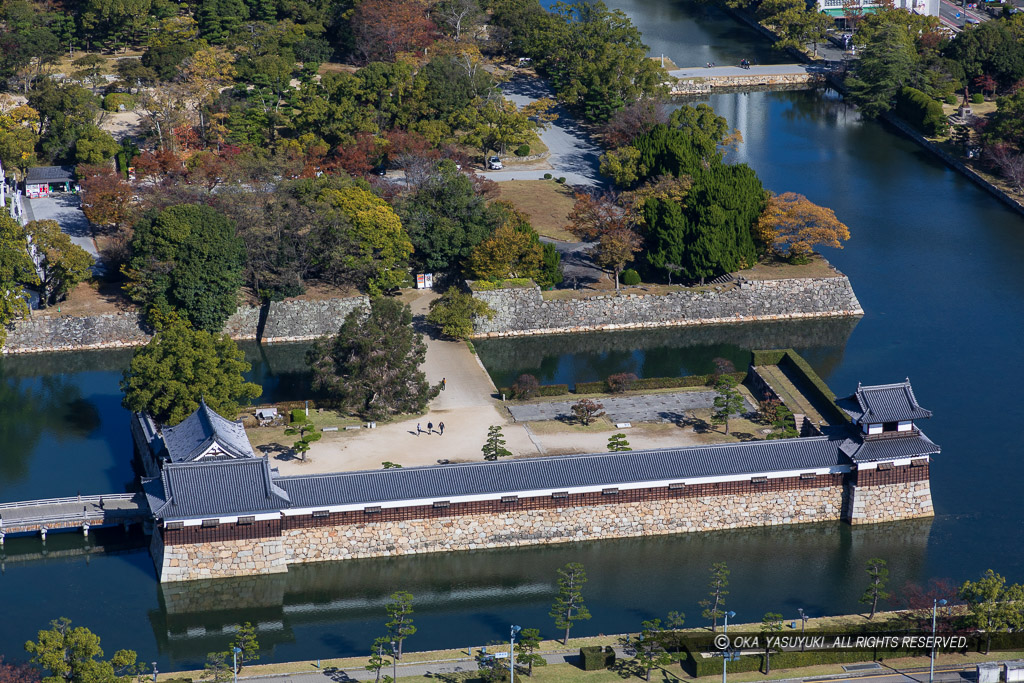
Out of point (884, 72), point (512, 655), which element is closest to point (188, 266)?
point (512, 655)

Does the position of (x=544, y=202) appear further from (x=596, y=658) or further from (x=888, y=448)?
(x=596, y=658)

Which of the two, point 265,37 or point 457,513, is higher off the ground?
point 265,37

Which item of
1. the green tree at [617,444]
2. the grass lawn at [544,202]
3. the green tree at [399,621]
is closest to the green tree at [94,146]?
the grass lawn at [544,202]

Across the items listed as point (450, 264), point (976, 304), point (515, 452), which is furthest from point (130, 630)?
point (976, 304)

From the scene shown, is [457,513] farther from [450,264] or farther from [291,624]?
[450,264]

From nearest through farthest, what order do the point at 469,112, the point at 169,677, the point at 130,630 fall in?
the point at 169,677
the point at 130,630
the point at 469,112

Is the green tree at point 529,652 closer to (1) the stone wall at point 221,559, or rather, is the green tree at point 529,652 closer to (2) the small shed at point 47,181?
(1) the stone wall at point 221,559
